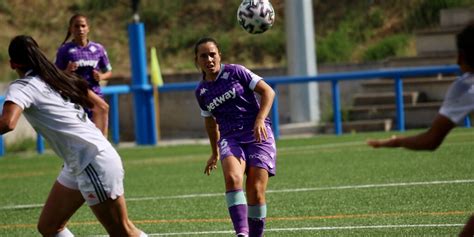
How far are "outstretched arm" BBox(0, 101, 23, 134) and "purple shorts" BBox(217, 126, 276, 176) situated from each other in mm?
2151

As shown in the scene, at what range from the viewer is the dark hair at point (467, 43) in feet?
20.7

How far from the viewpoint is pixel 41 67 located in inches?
288

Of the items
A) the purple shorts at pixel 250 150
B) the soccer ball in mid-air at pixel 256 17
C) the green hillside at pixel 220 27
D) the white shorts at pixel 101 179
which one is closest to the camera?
the white shorts at pixel 101 179

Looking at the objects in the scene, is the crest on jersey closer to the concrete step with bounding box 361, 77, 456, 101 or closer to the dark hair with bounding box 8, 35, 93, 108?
the dark hair with bounding box 8, 35, 93, 108

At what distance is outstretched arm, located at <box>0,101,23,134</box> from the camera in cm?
705

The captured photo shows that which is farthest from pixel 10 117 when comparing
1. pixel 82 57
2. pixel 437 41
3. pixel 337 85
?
pixel 437 41

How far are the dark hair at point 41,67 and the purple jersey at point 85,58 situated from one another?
20.5ft

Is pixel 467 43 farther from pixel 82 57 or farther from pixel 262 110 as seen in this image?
pixel 82 57

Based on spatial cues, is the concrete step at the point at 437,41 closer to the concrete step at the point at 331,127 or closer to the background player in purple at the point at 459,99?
the concrete step at the point at 331,127

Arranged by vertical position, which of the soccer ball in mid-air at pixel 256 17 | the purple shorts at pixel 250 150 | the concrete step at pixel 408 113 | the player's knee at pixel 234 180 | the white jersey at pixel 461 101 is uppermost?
the soccer ball in mid-air at pixel 256 17

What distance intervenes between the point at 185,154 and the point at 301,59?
5711mm

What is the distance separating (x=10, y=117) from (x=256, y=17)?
335 cm

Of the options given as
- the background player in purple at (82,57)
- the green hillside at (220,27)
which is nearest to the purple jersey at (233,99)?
the background player in purple at (82,57)

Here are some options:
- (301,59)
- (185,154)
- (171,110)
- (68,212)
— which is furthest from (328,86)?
(68,212)
